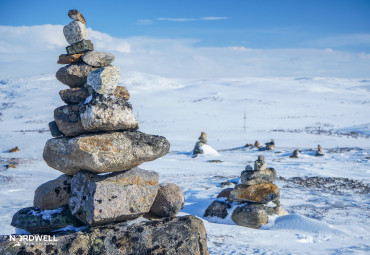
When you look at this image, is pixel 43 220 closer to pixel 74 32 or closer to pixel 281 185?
pixel 74 32

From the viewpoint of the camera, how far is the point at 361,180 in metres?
19.9

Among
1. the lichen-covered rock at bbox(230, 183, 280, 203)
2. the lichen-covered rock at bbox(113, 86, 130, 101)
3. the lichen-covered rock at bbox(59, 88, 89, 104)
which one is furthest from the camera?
the lichen-covered rock at bbox(230, 183, 280, 203)

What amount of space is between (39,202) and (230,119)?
2455 inches

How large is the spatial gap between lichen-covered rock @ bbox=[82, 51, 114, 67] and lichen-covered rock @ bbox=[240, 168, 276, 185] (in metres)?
7.31

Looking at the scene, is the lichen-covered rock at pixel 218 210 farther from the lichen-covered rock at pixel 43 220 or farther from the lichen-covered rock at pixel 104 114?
the lichen-covered rock at pixel 104 114

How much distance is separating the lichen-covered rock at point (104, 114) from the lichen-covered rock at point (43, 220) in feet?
6.32

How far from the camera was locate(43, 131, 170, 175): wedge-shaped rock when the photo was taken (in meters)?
6.45

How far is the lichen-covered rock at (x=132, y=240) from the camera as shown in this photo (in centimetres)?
572

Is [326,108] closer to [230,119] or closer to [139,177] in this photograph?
[230,119]

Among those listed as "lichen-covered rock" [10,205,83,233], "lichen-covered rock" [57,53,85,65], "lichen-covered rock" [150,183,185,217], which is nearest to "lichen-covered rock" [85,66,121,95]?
"lichen-covered rock" [57,53,85,65]

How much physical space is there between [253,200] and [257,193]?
31 cm

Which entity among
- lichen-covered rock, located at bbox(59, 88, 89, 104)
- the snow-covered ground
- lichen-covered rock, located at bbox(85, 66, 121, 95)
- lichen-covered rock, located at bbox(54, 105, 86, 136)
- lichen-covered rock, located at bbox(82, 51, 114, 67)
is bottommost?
the snow-covered ground

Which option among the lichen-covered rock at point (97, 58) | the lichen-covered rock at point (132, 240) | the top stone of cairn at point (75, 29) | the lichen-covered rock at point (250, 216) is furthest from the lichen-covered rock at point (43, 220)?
the lichen-covered rock at point (250, 216)

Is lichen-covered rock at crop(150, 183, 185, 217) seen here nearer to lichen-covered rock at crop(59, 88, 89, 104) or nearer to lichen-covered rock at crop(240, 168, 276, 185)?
lichen-covered rock at crop(59, 88, 89, 104)
